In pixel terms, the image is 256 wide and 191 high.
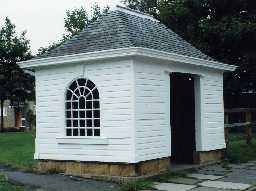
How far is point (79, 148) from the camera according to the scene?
1207 centimetres

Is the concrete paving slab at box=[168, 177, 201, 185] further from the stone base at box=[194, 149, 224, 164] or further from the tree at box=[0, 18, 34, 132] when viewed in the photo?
the tree at box=[0, 18, 34, 132]

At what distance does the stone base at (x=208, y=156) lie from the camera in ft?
45.8

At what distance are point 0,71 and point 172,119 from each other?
24.6 metres

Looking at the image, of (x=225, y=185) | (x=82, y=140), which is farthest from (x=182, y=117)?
(x=225, y=185)

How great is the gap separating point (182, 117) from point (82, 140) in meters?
3.91

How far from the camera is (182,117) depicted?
48.3 feet

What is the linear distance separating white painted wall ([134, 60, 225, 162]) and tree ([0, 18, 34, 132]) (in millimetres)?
24386

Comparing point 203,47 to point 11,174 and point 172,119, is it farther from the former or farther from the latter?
point 11,174

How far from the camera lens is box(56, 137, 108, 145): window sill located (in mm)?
11586

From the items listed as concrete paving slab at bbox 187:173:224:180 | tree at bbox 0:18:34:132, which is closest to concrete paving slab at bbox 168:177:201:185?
concrete paving slab at bbox 187:173:224:180

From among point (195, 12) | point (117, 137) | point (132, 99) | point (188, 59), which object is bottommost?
point (117, 137)

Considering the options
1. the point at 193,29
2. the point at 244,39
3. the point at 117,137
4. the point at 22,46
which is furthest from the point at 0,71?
the point at 117,137

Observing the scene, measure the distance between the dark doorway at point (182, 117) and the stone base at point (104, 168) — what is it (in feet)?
6.99

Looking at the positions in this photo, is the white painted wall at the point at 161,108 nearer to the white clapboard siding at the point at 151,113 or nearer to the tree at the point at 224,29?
the white clapboard siding at the point at 151,113
